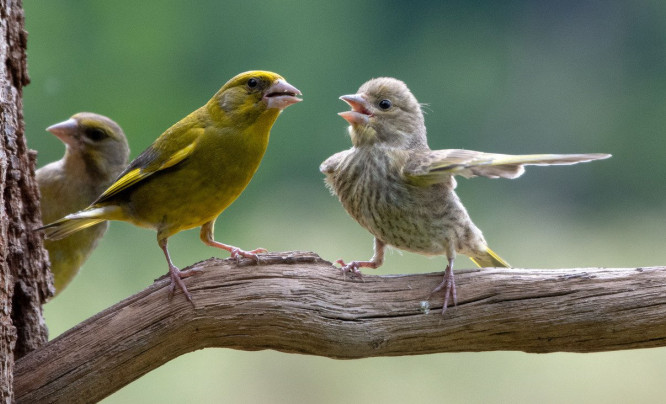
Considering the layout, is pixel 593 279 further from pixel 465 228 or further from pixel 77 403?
pixel 77 403

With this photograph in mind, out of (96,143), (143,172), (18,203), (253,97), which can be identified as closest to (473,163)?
(253,97)

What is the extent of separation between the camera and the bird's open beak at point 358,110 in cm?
291

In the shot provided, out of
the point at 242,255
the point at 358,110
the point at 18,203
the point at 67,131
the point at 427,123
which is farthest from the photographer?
the point at 427,123

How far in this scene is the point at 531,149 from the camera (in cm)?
443

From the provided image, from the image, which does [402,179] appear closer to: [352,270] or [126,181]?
[352,270]

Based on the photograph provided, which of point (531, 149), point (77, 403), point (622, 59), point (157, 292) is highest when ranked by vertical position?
point (622, 59)

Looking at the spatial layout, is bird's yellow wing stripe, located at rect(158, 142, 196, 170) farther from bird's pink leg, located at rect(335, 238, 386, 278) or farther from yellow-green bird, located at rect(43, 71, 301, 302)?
bird's pink leg, located at rect(335, 238, 386, 278)

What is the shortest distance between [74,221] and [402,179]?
1188mm

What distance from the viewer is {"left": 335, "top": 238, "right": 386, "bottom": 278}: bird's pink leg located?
2.63m

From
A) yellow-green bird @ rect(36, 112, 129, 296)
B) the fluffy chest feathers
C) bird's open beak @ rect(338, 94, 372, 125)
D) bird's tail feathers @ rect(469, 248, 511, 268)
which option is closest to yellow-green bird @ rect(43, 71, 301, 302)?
bird's open beak @ rect(338, 94, 372, 125)

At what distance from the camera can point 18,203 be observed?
9.00 ft

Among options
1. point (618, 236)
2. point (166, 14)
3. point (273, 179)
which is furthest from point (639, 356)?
point (166, 14)

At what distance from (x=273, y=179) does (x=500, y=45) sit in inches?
61.4

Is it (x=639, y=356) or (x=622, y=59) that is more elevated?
(x=622, y=59)
